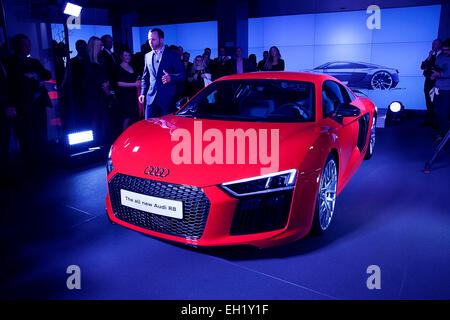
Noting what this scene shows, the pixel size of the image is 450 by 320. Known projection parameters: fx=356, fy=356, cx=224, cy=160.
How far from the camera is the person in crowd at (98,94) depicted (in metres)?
5.80

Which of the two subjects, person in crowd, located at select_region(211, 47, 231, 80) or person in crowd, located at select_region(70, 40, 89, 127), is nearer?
person in crowd, located at select_region(70, 40, 89, 127)

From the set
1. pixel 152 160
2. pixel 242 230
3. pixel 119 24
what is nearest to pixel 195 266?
pixel 242 230

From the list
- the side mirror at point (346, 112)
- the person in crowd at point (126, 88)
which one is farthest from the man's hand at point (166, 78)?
the side mirror at point (346, 112)

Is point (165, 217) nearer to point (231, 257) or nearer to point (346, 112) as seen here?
point (231, 257)

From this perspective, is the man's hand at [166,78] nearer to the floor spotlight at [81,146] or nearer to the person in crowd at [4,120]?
the floor spotlight at [81,146]

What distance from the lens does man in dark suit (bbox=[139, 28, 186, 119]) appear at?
4969 millimetres

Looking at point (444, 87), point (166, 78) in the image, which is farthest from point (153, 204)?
point (444, 87)

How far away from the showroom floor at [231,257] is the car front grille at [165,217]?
0.33 metres

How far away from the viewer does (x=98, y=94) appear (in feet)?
19.9

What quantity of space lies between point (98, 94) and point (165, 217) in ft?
14.3

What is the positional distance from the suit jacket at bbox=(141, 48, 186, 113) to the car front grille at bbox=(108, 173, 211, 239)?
8.75 feet

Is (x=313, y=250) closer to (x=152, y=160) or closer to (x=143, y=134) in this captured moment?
(x=152, y=160)

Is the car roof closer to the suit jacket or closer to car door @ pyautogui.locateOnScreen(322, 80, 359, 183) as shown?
car door @ pyautogui.locateOnScreen(322, 80, 359, 183)

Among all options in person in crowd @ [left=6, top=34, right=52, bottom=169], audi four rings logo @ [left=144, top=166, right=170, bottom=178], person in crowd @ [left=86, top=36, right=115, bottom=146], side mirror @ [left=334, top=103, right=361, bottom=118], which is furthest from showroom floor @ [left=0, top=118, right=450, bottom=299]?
person in crowd @ [left=86, top=36, right=115, bottom=146]
